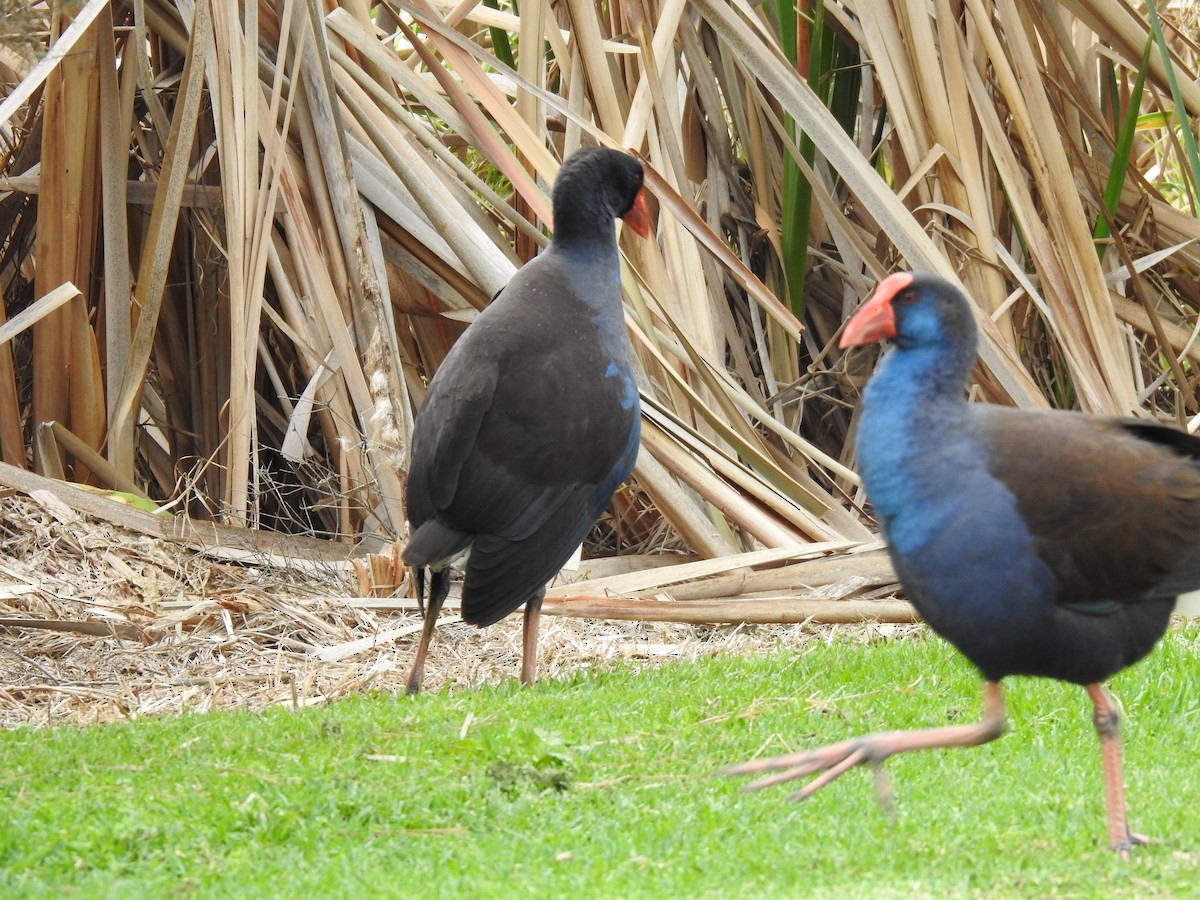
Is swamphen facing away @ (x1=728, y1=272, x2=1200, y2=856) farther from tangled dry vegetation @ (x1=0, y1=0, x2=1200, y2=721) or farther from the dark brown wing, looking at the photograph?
tangled dry vegetation @ (x1=0, y1=0, x2=1200, y2=721)

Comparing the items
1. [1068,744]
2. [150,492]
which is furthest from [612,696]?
[150,492]

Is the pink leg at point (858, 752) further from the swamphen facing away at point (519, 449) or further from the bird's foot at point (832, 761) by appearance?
the swamphen facing away at point (519, 449)

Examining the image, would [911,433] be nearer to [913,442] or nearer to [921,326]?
[913,442]

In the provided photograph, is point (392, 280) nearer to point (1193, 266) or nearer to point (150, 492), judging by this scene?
point (150, 492)

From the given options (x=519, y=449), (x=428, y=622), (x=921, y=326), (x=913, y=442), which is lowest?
(x=428, y=622)

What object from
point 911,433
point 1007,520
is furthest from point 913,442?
point 1007,520

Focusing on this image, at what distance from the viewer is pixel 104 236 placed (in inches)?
224

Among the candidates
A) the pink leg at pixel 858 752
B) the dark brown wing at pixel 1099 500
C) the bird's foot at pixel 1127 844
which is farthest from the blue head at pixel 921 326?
the bird's foot at pixel 1127 844

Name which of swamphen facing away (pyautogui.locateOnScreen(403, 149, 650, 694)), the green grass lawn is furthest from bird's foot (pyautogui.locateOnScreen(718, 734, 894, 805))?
swamphen facing away (pyautogui.locateOnScreen(403, 149, 650, 694))

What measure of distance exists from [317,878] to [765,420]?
3095 millimetres

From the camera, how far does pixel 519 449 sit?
4215 mm

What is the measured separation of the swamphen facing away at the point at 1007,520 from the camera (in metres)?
2.62

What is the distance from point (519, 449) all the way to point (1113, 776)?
1995mm

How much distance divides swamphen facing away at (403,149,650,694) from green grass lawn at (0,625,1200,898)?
36cm
